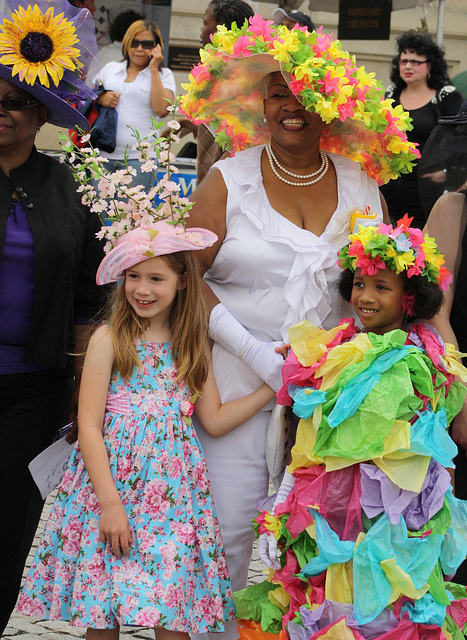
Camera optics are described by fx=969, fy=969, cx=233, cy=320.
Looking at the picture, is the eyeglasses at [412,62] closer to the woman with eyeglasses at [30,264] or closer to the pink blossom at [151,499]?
the woman with eyeglasses at [30,264]

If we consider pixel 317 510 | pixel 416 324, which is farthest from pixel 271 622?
pixel 416 324

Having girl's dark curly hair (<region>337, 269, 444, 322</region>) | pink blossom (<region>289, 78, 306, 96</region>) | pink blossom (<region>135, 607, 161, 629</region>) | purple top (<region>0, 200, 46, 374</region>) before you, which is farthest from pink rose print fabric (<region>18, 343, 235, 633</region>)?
pink blossom (<region>289, 78, 306, 96</region>)

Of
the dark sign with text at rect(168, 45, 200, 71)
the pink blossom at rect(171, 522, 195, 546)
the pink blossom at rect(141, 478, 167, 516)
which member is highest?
the dark sign with text at rect(168, 45, 200, 71)

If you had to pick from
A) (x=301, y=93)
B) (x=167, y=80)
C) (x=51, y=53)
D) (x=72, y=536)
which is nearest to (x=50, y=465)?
(x=72, y=536)

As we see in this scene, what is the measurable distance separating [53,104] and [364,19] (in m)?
6.88

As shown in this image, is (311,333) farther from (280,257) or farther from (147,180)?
(147,180)

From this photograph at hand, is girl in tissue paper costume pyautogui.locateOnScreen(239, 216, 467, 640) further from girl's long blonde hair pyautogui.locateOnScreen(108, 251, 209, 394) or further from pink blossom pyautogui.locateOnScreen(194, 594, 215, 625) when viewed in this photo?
girl's long blonde hair pyautogui.locateOnScreen(108, 251, 209, 394)

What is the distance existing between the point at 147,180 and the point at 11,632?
3.99 meters

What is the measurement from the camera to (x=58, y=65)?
3.21 metres

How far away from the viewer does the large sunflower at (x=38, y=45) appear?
3131 millimetres

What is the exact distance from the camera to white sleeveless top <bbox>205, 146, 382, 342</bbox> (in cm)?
323

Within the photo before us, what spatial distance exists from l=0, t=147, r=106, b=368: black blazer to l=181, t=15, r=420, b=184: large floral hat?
1.84 ft

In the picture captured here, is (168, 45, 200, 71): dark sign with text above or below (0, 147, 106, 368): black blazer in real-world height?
above

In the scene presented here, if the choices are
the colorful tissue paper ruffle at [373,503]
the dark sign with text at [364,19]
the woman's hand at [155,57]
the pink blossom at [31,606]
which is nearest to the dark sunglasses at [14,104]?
the colorful tissue paper ruffle at [373,503]
